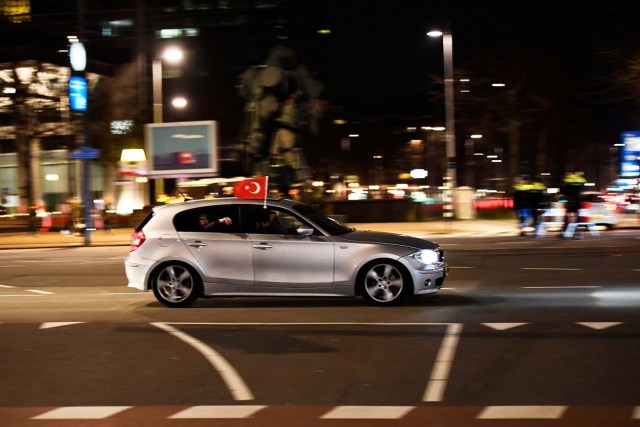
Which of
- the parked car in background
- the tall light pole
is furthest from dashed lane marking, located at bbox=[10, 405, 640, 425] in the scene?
the tall light pole

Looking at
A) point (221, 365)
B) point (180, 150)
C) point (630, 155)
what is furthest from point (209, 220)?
point (630, 155)

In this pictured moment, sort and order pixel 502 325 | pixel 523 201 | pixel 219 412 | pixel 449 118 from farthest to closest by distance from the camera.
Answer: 1. pixel 449 118
2. pixel 523 201
3. pixel 502 325
4. pixel 219 412

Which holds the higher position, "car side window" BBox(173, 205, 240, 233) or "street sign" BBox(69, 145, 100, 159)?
"street sign" BBox(69, 145, 100, 159)

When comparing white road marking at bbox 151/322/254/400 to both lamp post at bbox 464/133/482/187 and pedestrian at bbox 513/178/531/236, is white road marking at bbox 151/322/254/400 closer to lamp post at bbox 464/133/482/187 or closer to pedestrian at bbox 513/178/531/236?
pedestrian at bbox 513/178/531/236

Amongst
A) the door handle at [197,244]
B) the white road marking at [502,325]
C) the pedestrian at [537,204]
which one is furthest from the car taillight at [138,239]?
the pedestrian at [537,204]

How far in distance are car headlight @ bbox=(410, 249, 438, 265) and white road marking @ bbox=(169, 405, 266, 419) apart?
5.08 m

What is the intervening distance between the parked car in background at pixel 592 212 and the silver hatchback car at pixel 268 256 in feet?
48.9

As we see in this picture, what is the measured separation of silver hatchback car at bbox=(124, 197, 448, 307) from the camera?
11602 mm

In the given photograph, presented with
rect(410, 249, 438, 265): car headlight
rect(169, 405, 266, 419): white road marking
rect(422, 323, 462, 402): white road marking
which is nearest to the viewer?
rect(169, 405, 266, 419): white road marking

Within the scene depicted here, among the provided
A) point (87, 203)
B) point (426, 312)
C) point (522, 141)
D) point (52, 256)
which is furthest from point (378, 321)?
point (522, 141)

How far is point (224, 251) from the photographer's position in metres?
12.0

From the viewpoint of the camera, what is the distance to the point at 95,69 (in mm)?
62594

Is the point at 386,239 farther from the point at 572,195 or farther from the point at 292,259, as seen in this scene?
the point at 572,195

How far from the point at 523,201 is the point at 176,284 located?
15573mm
